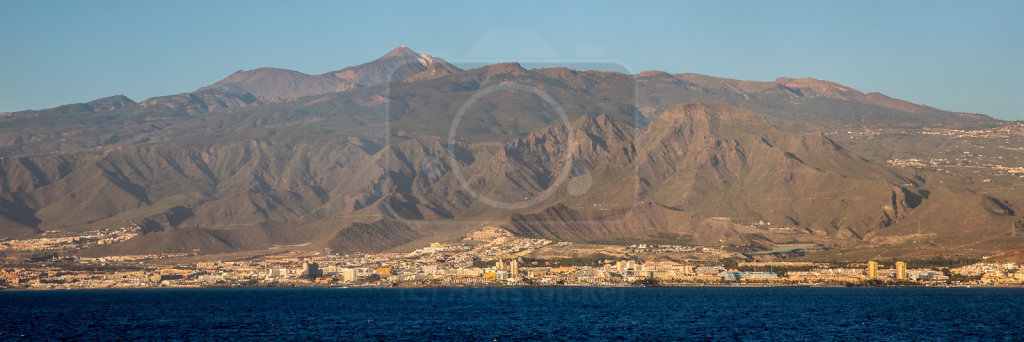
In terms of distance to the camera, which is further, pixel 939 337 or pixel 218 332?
pixel 218 332

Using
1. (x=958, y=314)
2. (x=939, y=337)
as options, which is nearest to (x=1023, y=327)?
(x=939, y=337)

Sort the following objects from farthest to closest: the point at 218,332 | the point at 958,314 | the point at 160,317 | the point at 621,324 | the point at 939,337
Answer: the point at 160,317 < the point at 958,314 < the point at 621,324 < the point at 218,332 < the point at 939,337

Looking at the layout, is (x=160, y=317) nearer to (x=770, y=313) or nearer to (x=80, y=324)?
(x=80, y=324)

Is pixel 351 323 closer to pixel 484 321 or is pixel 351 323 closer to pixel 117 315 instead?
pixel 484 321

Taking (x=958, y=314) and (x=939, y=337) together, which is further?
(x=958, y=314)

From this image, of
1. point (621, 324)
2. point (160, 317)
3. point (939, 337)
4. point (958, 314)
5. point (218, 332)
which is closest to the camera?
point (939, 337)

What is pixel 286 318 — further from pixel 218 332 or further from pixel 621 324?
pixel 621 324

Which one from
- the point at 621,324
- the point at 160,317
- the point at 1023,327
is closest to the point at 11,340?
the point at 160,317

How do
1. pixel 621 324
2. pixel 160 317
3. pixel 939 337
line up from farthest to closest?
pixel 160 317 → pixel 621 324 → pixel 939 337
